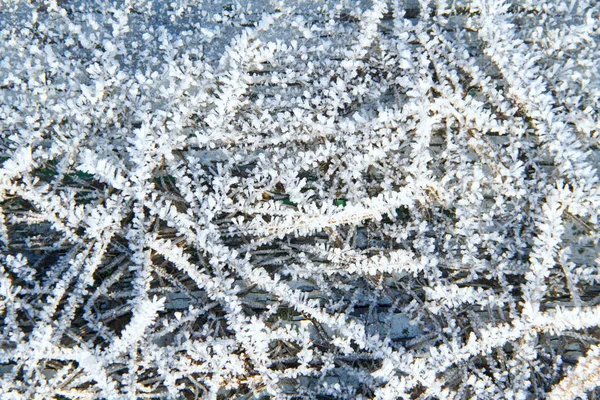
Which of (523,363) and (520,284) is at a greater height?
(520,284)

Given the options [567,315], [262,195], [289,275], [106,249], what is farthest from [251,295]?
[567,315]

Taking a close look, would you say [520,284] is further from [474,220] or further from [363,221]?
[363,221]

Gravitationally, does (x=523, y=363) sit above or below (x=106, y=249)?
below

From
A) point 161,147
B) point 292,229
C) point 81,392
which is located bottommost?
point 81,392

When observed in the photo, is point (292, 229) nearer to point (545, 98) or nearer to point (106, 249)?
point (106, 249)

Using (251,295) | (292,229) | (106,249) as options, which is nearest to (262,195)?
(292,229)

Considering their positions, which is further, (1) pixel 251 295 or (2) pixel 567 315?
(1) pixel 251 295
